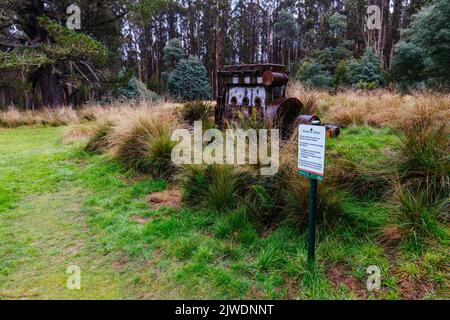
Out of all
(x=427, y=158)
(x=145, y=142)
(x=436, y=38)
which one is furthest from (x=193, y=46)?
(x=427, y=158)

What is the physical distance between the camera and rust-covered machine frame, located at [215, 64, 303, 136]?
524 centimetres

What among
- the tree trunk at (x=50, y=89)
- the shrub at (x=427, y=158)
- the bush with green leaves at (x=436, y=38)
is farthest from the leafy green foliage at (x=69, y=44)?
the bush with green leaves at (x=436, y=38)

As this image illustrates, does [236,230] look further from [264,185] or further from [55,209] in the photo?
[55,209]

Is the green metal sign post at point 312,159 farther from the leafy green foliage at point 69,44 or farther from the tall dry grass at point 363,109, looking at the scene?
the leafy green foliage at point 69,44

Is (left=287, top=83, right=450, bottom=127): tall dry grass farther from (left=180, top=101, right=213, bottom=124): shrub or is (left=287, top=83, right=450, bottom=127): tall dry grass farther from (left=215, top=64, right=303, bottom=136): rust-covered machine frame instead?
(left=180, top=101, right=213, bottom=124): shrub

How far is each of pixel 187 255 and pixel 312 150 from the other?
1.26 m

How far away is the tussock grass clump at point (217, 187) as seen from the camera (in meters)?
3.31

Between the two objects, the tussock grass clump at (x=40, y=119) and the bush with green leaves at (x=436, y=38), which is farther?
the tussock grass clump at (x=40, y=119)

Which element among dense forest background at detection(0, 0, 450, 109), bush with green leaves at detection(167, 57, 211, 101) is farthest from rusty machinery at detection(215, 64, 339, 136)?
bush with green leaves at detection(167, 57, 211, 101)

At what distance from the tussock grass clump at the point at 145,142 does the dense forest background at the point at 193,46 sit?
526 cm

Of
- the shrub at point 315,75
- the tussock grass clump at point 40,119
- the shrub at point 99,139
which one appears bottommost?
the shrub at point 99,139

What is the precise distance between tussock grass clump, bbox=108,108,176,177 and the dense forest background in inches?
207

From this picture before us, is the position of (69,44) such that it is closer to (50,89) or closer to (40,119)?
(40,119)
